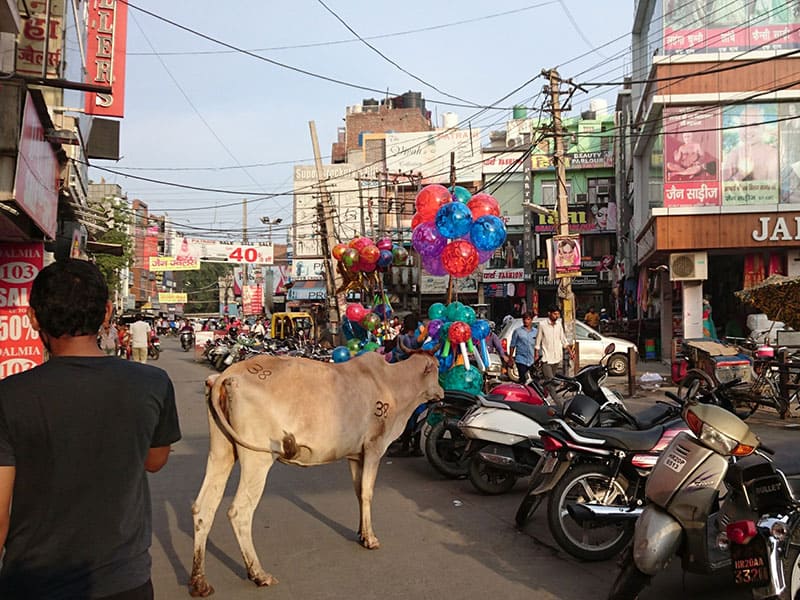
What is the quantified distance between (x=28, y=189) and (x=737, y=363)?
453 inches

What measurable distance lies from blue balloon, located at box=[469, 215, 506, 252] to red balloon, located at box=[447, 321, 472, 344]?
4.77 feet

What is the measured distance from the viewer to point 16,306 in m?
12.0

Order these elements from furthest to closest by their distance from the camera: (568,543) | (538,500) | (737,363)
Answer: (737,363) → (538,500) → (568,543)

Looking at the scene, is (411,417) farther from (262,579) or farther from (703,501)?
(703,501)

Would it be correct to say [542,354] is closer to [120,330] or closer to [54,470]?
[54,470]

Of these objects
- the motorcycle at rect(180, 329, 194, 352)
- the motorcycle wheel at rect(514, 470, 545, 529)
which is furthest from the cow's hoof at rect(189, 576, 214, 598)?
the motorcycle at rect(180, 329, 194, 352)

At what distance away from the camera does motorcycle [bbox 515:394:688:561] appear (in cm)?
553

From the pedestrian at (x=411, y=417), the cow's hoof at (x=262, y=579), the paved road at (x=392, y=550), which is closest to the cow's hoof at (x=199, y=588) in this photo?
the paved road at (x=392, y=550)

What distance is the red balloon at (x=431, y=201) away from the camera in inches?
490

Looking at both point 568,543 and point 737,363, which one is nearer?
point 568,543

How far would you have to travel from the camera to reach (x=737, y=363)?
1338 cm

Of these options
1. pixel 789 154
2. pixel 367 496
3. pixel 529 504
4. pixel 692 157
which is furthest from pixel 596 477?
pixel 789 154

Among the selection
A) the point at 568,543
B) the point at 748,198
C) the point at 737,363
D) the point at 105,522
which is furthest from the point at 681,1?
the point at 105,522

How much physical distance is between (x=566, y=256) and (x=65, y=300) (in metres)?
14.3
